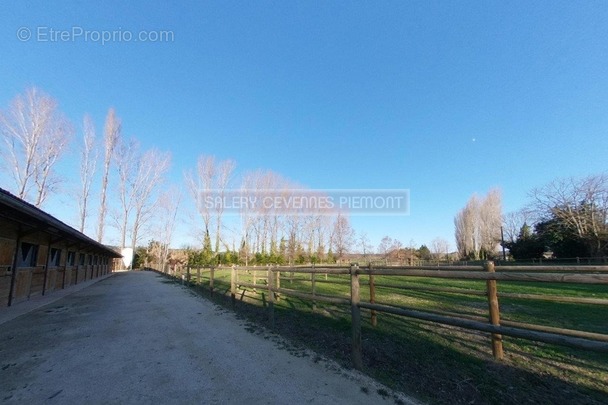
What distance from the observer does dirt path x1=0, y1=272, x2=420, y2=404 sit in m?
2.80

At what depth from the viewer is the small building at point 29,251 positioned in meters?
7.08

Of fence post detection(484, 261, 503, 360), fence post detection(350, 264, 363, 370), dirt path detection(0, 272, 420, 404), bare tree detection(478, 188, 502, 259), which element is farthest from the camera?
bare tree detection(478, 188, 502, 259)

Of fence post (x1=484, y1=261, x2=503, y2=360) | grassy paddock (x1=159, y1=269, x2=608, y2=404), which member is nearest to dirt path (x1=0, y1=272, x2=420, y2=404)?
grassy paddock (x1=159, y1=269, x2=608, y2=404)

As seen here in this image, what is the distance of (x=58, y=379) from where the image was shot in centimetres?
317

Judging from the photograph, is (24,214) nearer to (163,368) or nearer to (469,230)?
(163,368)

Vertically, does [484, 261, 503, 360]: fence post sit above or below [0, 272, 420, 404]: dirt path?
above

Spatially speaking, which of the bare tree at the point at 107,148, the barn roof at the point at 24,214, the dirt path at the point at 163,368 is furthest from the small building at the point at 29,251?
the bare tree at the point at 107,148

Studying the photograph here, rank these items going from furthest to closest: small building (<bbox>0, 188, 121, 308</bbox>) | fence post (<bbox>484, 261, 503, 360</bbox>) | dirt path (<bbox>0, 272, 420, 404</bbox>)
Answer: small building (<bbox>0, 188, 121, 308</bbox>) < fence post (<bbox>484, 261, 503, 360</bbox>) < dirt path (<bbox>0, 272, 420, 404</bbox>)

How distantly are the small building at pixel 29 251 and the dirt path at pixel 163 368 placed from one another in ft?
8.44

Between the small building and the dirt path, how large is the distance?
2573 mm

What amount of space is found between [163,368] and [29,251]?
9721mm

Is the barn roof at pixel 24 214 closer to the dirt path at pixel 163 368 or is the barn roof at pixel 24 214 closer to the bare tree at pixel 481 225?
the dirt path at pixel 163 368

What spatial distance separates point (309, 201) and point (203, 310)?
3292cm

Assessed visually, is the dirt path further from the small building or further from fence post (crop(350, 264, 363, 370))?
the small building
